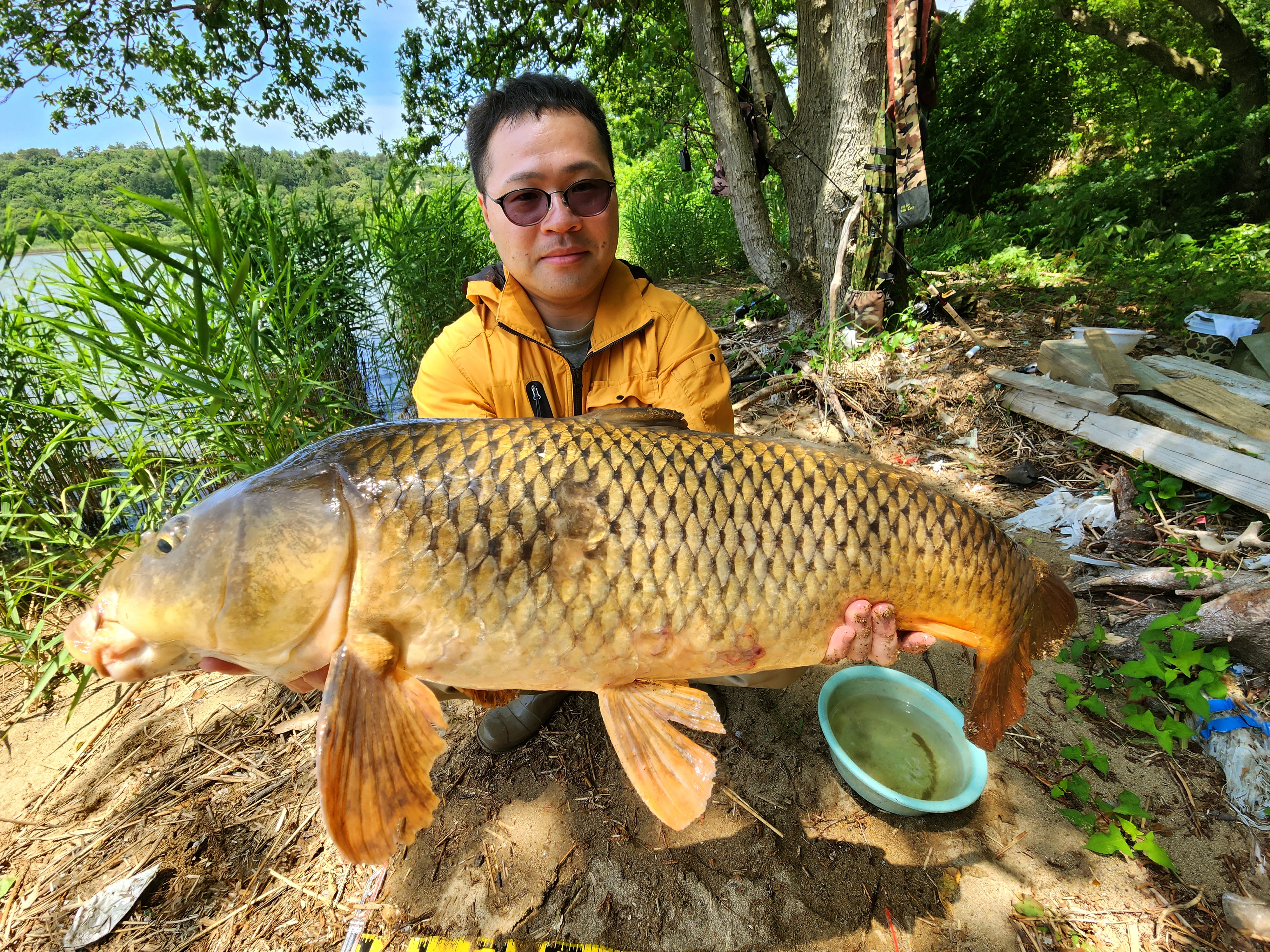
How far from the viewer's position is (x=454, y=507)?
108cm

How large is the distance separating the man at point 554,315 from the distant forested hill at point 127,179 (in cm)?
127

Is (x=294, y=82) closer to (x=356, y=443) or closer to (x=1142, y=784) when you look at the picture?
(x=356, y=443)

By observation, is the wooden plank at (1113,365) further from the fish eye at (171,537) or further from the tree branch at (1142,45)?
the tree branch at (1142,45)

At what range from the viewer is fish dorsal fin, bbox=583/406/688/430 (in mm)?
1258

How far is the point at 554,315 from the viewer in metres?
1.87

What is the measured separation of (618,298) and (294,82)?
9903mm

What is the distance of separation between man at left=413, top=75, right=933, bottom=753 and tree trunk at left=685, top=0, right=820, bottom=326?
3.32 m

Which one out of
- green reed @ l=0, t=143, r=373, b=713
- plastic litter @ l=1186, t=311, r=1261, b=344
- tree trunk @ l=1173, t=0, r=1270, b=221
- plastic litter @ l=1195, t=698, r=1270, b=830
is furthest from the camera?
tree trunk @ l=1173, t=0, r=1270, b=221

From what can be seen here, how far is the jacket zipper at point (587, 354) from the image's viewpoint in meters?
1.79

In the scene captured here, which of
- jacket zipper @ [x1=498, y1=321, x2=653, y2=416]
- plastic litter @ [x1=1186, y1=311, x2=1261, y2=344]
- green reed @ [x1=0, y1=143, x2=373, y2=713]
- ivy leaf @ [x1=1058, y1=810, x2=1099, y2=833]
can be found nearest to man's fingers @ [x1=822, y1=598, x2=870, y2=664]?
ivy leaf @ [x1=1058, y1=810, x2=1099, y2=833]

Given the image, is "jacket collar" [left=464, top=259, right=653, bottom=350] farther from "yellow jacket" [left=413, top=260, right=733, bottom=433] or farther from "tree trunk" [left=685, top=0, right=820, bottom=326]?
"tree trunk" [left=685, top=0, right=820, bottom=326]

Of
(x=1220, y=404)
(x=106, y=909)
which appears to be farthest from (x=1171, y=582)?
(x=106, y=909)

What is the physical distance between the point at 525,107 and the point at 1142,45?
37.2ft

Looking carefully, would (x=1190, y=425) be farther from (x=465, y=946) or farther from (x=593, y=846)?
(x=465, y=946)
